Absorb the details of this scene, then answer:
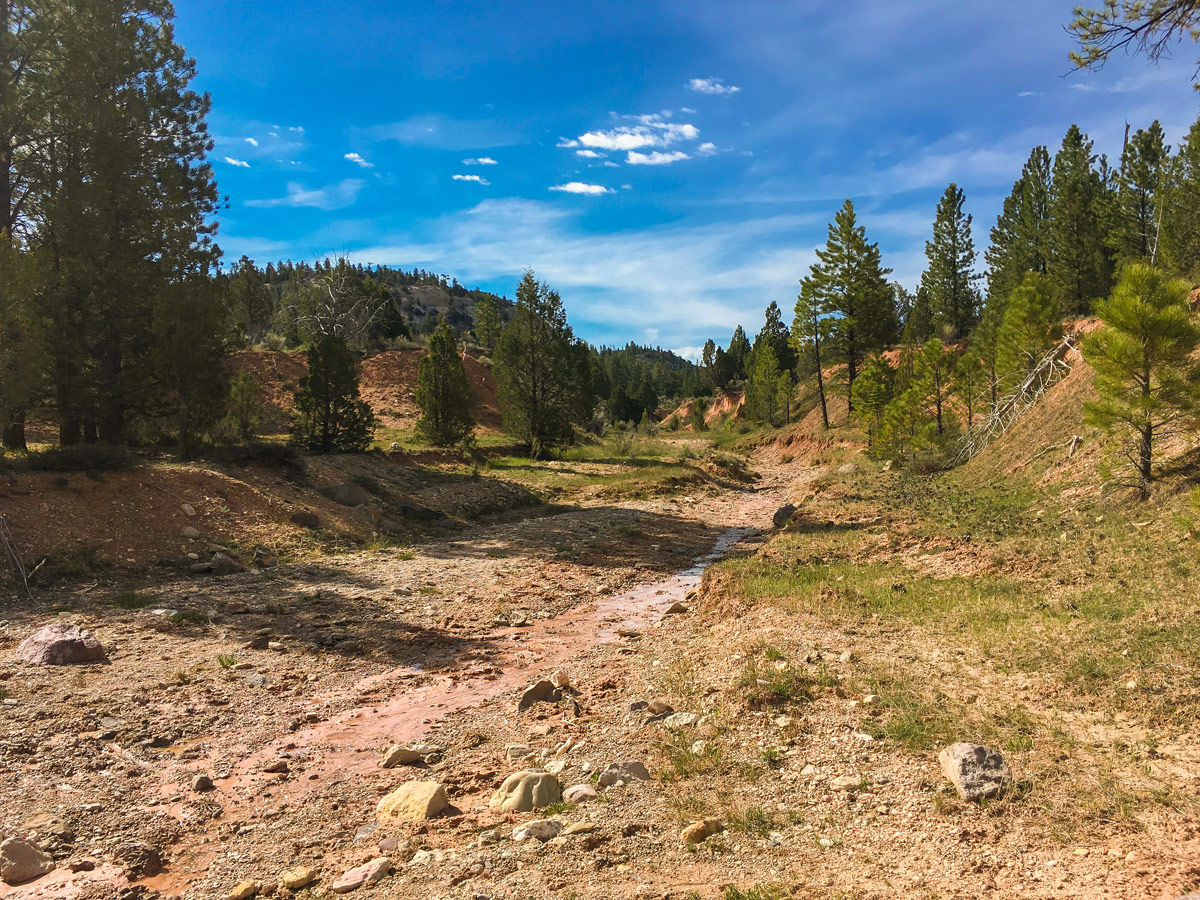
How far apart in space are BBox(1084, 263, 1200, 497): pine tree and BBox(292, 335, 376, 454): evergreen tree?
21.7 m

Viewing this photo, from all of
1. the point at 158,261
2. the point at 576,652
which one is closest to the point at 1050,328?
the point at 576,652

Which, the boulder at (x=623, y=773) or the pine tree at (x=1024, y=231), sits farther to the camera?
the pine tree at (x=1024, y=231)

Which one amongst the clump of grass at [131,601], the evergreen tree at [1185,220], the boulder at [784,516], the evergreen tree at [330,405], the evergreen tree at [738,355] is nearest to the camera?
the clump of grass at [131,601]

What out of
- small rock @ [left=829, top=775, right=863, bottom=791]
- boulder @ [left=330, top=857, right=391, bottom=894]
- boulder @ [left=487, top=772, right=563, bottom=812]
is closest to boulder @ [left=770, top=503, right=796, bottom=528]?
small rock @ [left=829, top=775, right=863, bottom=791]

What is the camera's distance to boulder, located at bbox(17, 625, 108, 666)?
27.0 ft

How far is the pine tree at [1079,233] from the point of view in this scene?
131 feet

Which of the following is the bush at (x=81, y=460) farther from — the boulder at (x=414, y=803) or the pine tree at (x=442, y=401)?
the pine tree at (x=442, y=401)

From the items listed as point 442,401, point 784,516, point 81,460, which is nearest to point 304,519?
point 81,460

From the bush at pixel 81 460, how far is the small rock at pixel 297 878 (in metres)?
→ 14.3

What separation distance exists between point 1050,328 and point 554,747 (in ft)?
83.5

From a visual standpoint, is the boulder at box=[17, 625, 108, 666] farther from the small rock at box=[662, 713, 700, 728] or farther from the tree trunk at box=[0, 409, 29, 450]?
the tree trunk at box=[0, 409, 29, 450]

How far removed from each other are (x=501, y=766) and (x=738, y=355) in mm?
105437

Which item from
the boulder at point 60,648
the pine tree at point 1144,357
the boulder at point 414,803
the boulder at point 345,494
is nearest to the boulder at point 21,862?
the boulder at point 414,803

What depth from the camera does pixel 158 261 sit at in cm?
1956
